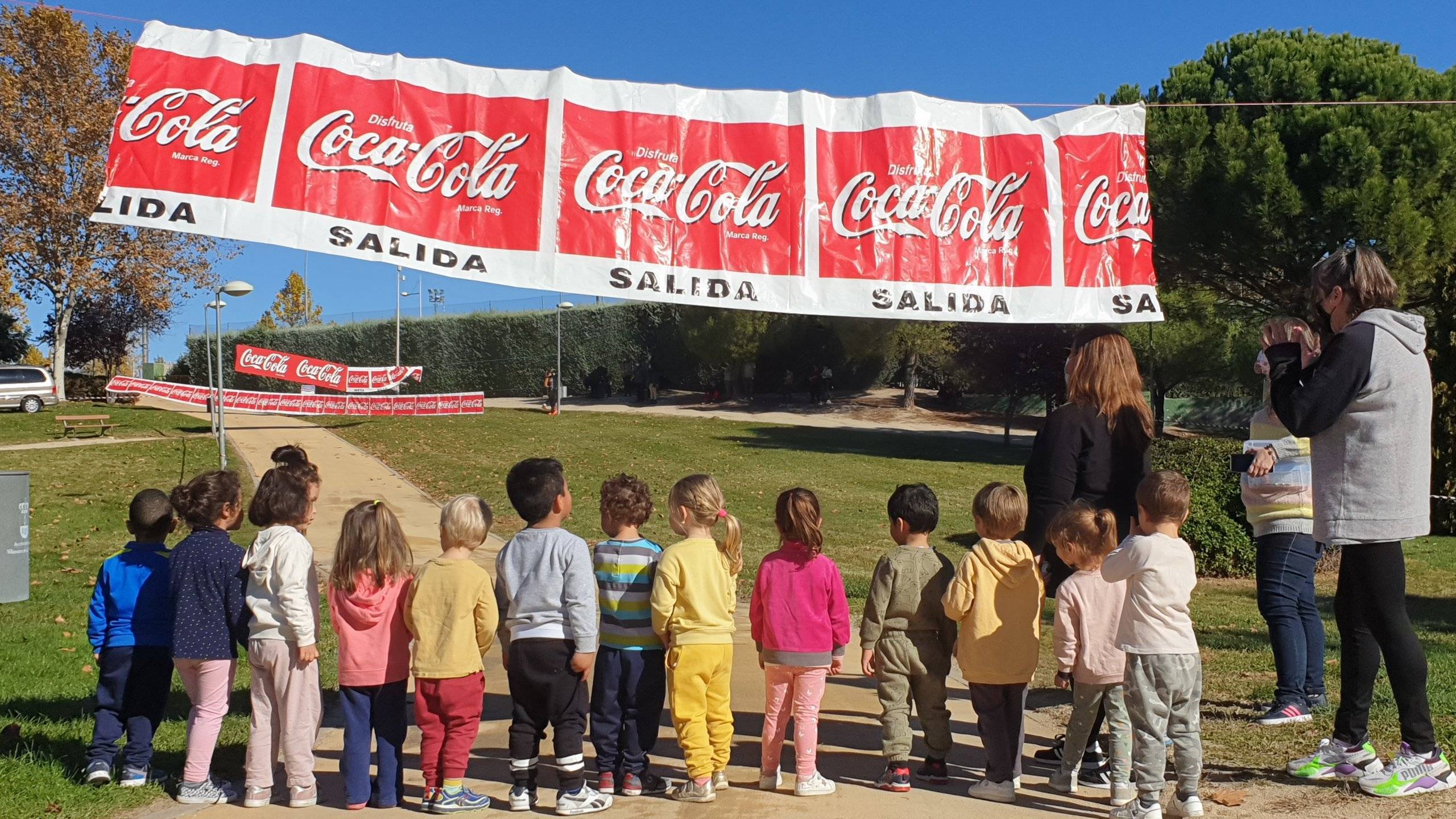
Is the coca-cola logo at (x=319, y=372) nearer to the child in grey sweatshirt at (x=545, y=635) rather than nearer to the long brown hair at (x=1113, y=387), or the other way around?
the child in grey sweatshirt at (x=545, y=635)

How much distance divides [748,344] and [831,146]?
3529cm

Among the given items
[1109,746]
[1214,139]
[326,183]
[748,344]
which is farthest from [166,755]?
[748,344]

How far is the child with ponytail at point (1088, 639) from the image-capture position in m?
4.41

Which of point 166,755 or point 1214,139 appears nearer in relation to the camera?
point 166,755

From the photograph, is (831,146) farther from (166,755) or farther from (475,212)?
(166,755)

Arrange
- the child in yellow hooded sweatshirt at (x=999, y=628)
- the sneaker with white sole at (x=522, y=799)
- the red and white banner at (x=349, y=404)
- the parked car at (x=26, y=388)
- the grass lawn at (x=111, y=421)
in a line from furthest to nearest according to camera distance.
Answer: the parked car at (x=26, y=388) → the red and white banner at (x=349, y=404) → the grass lawn at (x=111, y=421) → the child in yellow hooded sweatshirt at (x=999, y=628) → the sneaker with white sole at (x=522, y=799)

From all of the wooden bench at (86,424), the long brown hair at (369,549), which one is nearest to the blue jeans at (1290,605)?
the long brown hair at (369,549)

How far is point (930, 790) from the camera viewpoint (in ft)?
14.9

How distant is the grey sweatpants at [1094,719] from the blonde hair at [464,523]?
2.52 m

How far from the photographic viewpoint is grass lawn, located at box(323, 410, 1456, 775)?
5605 millimetres

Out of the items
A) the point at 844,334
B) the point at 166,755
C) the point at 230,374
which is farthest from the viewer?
the point at 230,374

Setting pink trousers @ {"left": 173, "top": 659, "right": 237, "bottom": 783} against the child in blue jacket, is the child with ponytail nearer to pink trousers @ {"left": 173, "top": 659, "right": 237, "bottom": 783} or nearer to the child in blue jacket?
pink trousers @ {"left": 173, "top": 659, "right": 237, "bottom": 783}

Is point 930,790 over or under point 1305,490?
under

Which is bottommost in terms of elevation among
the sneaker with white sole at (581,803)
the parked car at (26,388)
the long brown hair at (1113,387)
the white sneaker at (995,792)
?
the sneaker with white sole at (581,803)
